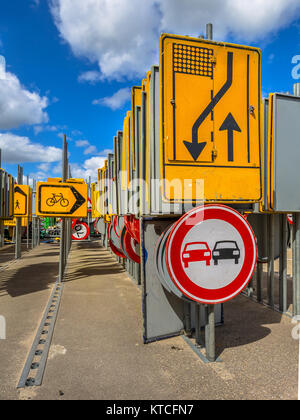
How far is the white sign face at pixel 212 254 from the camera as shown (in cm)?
343

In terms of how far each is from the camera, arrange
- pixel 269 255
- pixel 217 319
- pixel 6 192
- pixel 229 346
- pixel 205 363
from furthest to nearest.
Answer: pixel 6 192 < pixel 269 255 < pixel 217 319 < pixel 229 346 < pixel 205 363

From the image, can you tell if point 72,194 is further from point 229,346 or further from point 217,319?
point 229,346

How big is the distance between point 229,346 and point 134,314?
6.33 feet

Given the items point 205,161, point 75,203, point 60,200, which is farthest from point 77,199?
point 205,161

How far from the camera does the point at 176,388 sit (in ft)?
10.00

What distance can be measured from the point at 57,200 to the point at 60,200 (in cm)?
8

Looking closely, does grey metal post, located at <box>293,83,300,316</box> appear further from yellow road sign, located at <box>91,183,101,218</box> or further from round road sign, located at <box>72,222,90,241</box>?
round road sign, located at <box>72,222,90,241</box>

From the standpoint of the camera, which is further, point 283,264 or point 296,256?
point 283,264

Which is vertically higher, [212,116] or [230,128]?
[212,116]

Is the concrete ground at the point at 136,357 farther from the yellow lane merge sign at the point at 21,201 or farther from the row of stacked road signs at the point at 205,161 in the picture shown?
the yellow lane merge sign at the point at 21,201

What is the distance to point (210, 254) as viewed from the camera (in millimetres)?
3492

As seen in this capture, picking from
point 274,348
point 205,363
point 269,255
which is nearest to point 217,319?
point 274,348

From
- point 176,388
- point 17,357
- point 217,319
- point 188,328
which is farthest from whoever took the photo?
point 217,319

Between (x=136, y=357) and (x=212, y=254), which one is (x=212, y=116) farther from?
(x=136, y=357)
